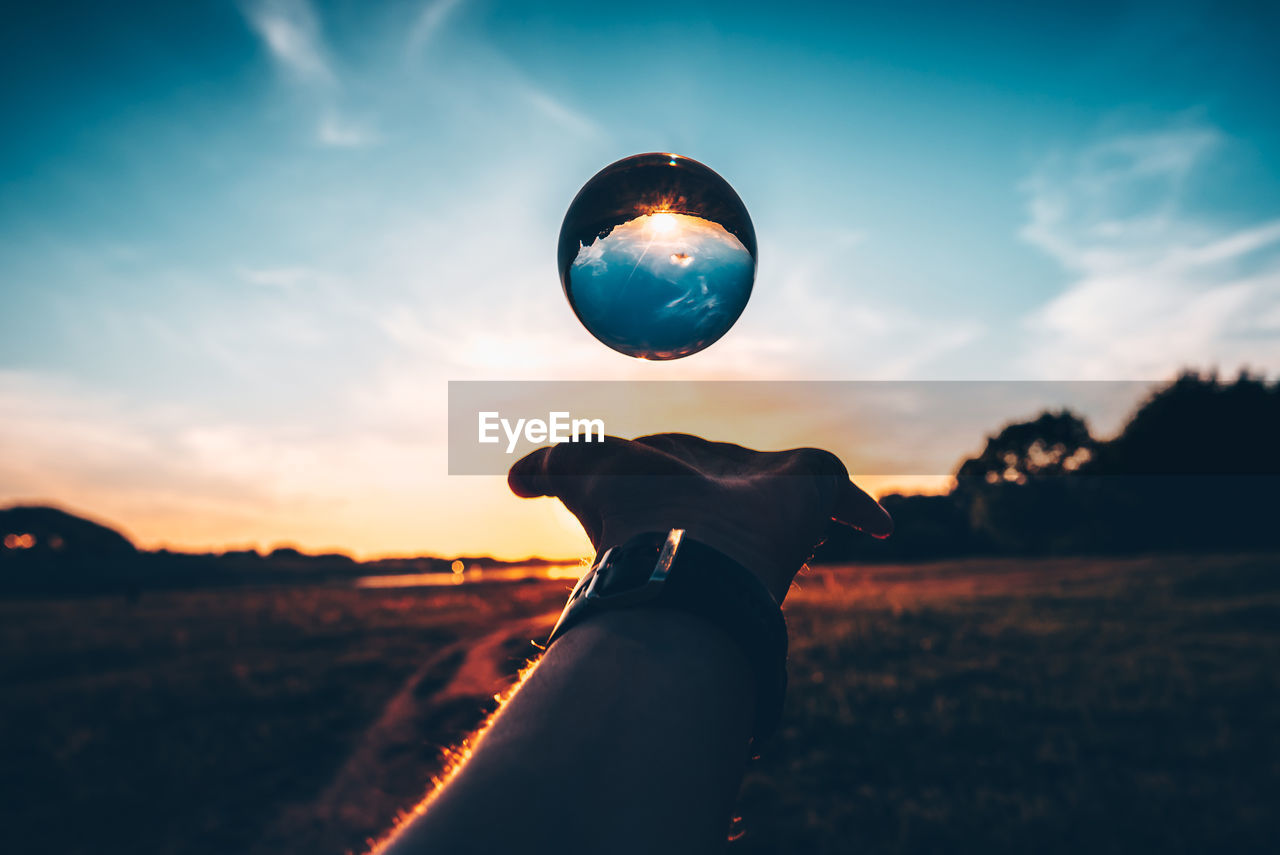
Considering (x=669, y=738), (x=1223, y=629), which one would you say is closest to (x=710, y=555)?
(x=669, y=738)

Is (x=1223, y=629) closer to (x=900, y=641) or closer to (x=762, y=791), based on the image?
(x=900, y=641)

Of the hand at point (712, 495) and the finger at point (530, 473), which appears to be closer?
the hand at point (712, 495)

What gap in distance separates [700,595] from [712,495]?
1.19ft

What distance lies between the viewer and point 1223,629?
14227mm

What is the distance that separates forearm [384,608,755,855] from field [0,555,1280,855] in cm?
62

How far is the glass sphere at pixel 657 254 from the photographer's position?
2.80 m

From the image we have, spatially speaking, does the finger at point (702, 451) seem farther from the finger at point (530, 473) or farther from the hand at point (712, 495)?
the finger at point (530, 473)

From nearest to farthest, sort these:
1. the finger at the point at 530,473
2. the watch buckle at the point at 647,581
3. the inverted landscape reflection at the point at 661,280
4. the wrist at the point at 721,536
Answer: the watch buckle at the point at 647,581, the wrist at the point at 721,536, the finger at the point at 530,473, the inverted landscape reflection at the point at 661,280

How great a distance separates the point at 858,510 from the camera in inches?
80.1

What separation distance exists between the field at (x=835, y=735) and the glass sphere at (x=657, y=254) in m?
1.60

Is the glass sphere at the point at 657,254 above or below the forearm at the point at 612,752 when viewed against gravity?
above

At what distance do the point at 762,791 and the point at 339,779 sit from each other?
5.58 meters

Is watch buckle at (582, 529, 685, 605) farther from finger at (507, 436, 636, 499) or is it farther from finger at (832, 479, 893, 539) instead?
finger at (832, 479, 893, 539)

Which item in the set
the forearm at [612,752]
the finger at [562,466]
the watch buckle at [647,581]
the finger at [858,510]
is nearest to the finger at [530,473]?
the finger at [562,466]
